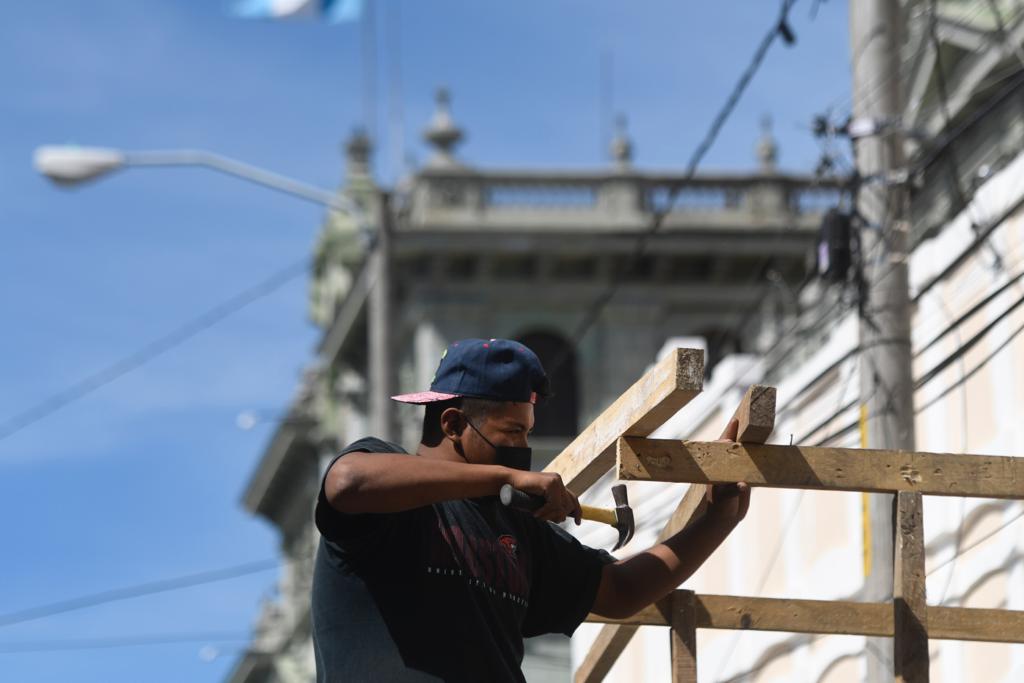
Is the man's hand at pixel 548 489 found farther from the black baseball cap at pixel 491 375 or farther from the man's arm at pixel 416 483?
the black baseball cap at pixel 491 375

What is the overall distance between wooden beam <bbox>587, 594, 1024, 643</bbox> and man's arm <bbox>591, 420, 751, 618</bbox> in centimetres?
29

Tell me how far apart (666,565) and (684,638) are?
0.56 m

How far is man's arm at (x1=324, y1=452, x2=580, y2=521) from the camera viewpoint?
14.9 feet

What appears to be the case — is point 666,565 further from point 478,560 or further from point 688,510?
point 478,560

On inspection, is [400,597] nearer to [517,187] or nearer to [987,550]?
[987,550]

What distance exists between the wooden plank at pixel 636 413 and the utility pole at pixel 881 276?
3.19 metres

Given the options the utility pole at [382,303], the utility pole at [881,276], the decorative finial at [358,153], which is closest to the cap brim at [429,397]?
the utility pole at [881,276]

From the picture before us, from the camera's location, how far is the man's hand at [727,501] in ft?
17.7

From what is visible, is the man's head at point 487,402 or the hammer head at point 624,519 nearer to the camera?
the man's head at point 487,402

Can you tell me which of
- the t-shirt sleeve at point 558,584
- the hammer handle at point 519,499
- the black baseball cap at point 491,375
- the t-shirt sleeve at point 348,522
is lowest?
the t-shirt sleeve at point 558,584

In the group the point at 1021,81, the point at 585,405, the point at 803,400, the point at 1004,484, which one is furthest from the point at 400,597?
the point at 585,405

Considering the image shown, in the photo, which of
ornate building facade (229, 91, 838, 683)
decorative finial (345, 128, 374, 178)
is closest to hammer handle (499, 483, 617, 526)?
ornate building facade (229, 91, 838, 683)

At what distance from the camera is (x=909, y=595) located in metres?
5.46

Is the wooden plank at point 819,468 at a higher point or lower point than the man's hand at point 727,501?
higher
